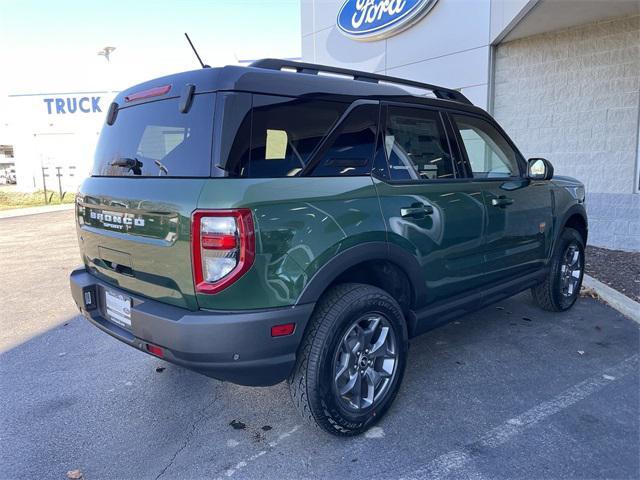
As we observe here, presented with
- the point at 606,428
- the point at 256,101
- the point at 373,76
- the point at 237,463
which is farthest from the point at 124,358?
the point at 606,428

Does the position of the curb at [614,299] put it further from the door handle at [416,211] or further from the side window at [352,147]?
the side window at [352,147]

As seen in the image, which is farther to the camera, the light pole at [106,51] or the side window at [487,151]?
the light pole at [106,51]

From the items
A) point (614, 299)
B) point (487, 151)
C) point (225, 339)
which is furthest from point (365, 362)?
point (614, 299)

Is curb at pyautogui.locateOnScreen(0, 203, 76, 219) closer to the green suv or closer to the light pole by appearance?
the light pole

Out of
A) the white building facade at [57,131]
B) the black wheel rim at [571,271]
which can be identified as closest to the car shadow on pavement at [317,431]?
the black wheel rim at [571,271]

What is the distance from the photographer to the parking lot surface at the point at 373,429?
2.51m

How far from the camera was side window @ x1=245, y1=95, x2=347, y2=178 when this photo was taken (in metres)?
2.40

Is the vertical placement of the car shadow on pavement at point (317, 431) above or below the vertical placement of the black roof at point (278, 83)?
below

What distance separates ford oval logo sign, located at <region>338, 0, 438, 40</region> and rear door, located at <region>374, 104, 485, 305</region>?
6833 millimetres

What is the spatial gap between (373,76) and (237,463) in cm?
249

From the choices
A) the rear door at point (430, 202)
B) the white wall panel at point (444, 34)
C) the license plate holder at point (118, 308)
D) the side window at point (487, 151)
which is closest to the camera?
the license plate holder at point (118, 308)

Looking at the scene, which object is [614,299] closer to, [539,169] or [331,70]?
[539,169]

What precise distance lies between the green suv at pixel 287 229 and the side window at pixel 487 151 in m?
0.18

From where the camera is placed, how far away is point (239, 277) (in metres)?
2.23
